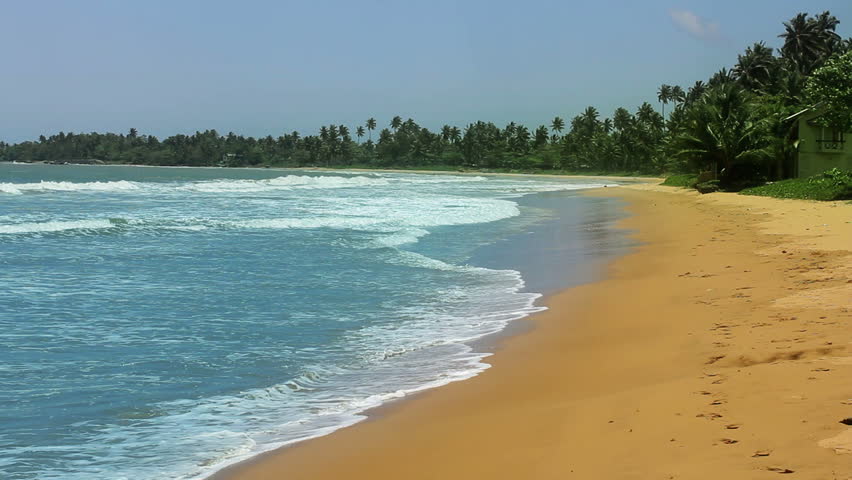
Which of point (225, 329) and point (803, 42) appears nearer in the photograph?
point (225, 329)

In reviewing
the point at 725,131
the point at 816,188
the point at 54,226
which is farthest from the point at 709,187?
the point at 54,226

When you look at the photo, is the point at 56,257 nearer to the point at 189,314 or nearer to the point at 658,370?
the point at 189,314

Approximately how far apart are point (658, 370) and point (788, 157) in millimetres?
38450

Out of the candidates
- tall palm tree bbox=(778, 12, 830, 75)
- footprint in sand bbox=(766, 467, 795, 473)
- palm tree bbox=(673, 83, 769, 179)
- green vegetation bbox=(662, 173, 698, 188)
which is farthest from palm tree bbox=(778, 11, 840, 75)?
footprint in sand bbox=(766, 467, 795, 473)

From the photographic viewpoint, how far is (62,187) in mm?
50469

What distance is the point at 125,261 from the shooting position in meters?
15.6

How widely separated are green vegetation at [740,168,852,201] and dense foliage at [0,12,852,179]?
2809mm

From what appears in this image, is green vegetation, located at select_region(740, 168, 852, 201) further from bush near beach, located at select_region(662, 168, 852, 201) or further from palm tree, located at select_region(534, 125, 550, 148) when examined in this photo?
palm tree, located at select_region(534, 125, 550, 148)

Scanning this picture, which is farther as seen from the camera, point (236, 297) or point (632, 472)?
point (236, 297)

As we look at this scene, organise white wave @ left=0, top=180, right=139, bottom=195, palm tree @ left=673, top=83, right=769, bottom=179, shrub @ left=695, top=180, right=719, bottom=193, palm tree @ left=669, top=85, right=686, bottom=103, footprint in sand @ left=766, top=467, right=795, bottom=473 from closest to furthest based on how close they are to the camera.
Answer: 1. footprint in sand @ left=766, top=467, right=795, bottom=473
2. palm tree @ left=673, top=83, right=769, bottom=179
3. shrub @ left=695, top=180, right=719, bottom=193
4. white wave @ left=0, top=180, right=139, bottom=195
5. palm tree @ left=669, top=85, right=686, bottom=103

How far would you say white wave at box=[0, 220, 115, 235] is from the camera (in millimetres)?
21578

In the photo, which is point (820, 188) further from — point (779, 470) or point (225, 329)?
point (779, 470)

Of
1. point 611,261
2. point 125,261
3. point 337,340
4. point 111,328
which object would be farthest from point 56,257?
point 611,261

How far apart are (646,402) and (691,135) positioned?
132 feet
